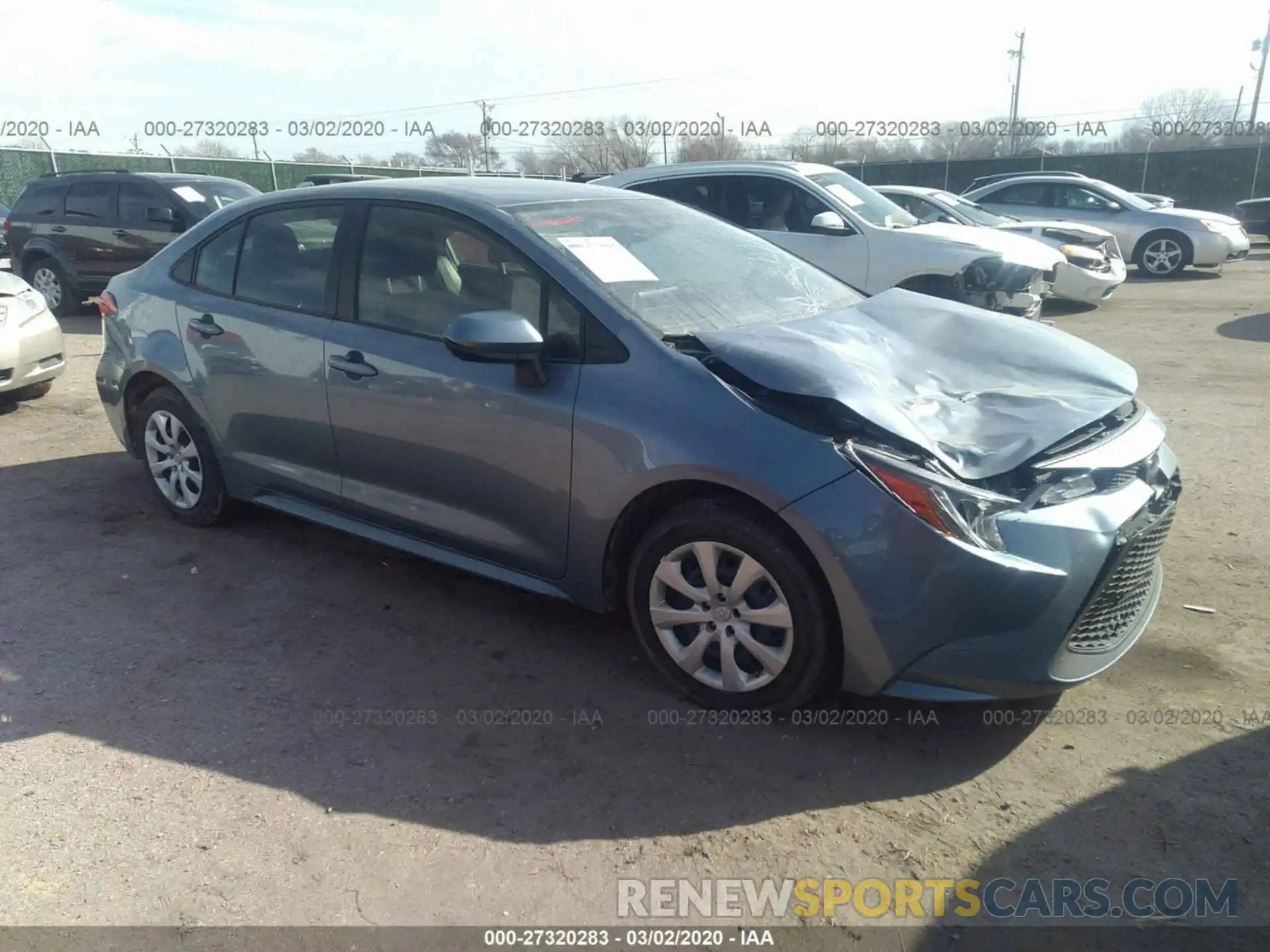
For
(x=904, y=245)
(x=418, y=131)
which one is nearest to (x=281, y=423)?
(x=904, y=245)

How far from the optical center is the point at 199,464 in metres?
4.80

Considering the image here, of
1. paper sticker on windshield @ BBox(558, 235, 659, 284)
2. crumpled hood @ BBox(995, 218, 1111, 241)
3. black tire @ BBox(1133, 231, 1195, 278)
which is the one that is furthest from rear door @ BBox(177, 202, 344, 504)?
black tire @ BBox(1133, 231, 1195, 278)

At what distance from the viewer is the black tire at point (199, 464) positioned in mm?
4730

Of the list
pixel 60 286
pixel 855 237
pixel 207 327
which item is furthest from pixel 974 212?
pixel 60 286

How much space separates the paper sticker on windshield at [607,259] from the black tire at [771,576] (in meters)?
0.95

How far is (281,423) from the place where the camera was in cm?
429

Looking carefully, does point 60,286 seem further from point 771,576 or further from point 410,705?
point 771,576

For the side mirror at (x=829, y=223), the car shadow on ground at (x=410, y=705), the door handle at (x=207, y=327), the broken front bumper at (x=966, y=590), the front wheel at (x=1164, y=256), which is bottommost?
the car shadow on ground at (x=410, y=705)

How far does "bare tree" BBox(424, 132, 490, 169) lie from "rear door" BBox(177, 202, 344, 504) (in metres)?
34.1

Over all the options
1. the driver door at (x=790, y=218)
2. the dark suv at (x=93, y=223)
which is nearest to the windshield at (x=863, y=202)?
the driver door at (x=790, y=218)

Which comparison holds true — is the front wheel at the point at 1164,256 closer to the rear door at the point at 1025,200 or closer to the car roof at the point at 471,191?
the rear door at the point at 1025,200

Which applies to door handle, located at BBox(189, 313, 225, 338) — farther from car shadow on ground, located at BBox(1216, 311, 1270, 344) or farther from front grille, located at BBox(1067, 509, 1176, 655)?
car shadow on ground, located at BBox(1216, 311, 1270, 344)

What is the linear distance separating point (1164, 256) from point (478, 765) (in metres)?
15.8

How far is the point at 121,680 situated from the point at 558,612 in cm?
164
